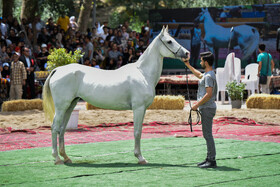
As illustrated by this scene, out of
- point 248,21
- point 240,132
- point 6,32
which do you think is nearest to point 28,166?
point 240,132

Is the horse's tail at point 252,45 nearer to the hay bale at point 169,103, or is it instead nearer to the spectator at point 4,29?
the hay bale at point 169,103

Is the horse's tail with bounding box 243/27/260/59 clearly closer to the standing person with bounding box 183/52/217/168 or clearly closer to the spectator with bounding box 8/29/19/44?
the spectator with bounding box 8/29/19/44

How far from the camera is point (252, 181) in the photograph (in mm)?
6746

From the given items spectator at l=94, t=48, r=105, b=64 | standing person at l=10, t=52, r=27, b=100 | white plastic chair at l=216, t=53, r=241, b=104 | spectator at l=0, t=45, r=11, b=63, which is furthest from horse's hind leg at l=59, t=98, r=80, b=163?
spectator at l=94, t=48, r=105, b=64

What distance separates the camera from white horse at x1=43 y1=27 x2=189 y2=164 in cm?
845

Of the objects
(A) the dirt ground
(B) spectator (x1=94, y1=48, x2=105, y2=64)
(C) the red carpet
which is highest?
(B) spectator (x1=94, y1=48, x2=105, y2=64)

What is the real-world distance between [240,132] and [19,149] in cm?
523

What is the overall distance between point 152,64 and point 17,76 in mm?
10468

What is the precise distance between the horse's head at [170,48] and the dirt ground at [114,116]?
6422mm

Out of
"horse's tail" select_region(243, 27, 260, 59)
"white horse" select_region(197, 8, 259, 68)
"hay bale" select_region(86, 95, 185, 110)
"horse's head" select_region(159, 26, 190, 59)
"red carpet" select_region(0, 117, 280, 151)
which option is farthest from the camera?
"white horse" select_region(197, 8, 259, 68)

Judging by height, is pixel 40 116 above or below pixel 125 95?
below

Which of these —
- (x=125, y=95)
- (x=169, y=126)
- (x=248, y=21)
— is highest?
(x=248, y=21)

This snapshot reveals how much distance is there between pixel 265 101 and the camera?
17.0m

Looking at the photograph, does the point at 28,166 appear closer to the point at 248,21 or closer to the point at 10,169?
the point at 10,169
